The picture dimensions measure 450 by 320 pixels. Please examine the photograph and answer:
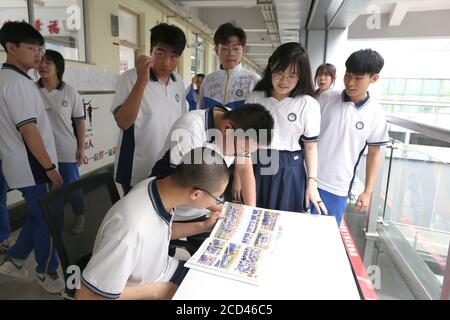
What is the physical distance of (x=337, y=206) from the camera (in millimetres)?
1716

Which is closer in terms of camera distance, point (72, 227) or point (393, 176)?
point (72, 227)

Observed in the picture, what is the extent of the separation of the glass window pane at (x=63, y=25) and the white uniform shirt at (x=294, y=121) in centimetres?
294

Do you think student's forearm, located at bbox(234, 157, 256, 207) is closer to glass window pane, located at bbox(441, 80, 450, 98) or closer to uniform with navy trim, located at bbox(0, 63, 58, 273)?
uniform with navy trim, located at bbox(0, 63, 58, 273)

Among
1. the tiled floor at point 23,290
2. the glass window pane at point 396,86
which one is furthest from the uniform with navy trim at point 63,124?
the glass window pane at point 396,86

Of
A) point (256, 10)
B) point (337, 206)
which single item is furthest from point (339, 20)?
point (256, 10)

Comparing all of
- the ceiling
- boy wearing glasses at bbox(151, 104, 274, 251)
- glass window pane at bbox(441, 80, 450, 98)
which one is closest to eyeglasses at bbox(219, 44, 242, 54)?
boy wearing glasses at bbox(151, 104, 274, 251)

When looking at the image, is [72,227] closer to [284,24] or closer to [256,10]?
[284,24]

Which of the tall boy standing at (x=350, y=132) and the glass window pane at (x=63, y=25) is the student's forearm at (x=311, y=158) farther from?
the glass window pane at (x=63, y=25)

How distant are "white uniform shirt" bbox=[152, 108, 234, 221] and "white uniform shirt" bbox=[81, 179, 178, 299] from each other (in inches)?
8.3

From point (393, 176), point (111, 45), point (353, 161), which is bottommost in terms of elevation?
point (393, 176)

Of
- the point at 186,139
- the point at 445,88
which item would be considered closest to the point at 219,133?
the point at 186,139

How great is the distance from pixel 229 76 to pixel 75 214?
4.16 feet

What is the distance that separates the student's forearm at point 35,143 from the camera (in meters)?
1.70

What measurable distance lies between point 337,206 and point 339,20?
80.6 inches
